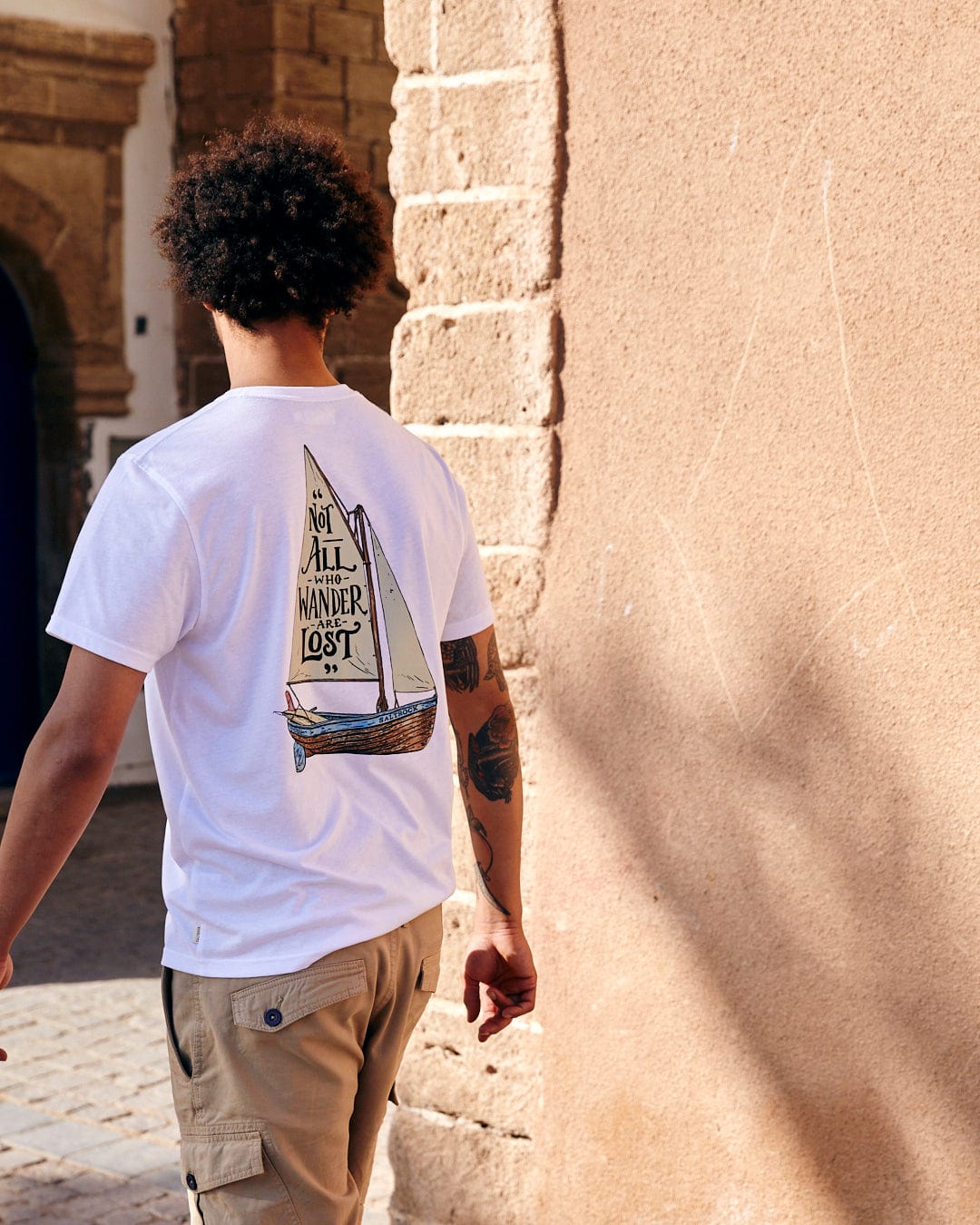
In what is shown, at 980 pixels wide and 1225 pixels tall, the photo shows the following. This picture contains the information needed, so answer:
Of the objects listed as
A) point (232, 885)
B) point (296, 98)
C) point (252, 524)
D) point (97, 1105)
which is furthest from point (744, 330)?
point (296, 98)

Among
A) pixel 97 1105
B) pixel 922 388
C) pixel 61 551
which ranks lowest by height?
pixel 97 1105

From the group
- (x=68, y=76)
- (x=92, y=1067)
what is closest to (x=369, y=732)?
(x=92, y=1067)

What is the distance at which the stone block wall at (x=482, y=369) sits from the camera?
319 centimetres

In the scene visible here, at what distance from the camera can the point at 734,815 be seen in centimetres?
295

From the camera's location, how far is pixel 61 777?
1992mm

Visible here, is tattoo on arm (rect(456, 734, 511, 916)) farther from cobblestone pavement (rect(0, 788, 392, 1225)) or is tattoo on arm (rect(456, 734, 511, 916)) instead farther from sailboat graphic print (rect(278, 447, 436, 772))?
cobblestone pavement (rect(0, 788, 392, 1225))

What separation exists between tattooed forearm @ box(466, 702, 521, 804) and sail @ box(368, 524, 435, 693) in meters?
0.36

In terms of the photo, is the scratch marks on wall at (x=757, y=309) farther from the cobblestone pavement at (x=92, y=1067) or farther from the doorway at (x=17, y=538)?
the doorway at (x=17, y=538)

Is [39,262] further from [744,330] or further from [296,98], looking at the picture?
[744,330]

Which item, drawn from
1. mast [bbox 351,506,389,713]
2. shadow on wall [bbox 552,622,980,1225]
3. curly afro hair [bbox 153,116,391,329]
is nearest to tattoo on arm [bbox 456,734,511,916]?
mast [bbox 351,506,389,713]

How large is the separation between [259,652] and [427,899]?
43cm

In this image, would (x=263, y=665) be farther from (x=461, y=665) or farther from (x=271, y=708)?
(x=461, y=665)

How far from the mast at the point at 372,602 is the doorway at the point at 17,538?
7.27 metres

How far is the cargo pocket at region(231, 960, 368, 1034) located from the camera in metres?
2.04
